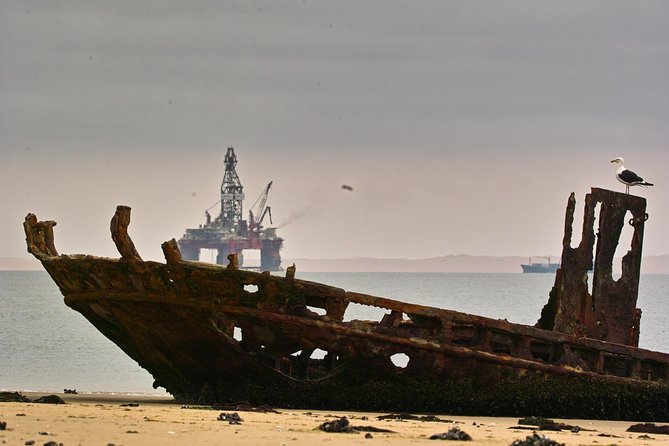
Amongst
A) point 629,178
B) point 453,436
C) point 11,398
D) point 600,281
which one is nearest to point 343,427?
point 453,436

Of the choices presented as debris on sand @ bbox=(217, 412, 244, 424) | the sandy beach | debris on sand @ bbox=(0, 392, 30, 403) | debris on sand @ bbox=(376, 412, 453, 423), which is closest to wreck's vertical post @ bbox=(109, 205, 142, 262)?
the sandy beach

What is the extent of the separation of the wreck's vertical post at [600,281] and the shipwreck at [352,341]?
0.02 metres

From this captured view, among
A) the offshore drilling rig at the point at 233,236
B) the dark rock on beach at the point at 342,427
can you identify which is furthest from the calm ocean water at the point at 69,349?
the offshore drilling rig at the point at 233,236

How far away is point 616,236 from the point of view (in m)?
16.8

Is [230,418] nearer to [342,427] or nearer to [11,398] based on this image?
[342,427]

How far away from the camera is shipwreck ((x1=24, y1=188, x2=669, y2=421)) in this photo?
48.1 feet

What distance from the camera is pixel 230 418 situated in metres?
13.0

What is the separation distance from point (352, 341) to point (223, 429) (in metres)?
3.07

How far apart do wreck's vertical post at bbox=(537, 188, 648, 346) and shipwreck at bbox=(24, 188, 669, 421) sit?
2cm

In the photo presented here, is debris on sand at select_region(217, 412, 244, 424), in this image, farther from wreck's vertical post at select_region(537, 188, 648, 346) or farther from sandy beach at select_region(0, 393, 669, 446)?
wreck's vertical post at select_region(537, 188, 648, 346)

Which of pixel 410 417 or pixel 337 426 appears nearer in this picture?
pixel 337 426

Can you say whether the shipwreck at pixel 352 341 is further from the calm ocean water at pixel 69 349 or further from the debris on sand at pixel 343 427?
the calm ocean water at pixel 69 349

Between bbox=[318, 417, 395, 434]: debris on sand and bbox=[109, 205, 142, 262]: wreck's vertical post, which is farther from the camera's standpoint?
bbox=[109, 205, 142, 262]: wreck's vertical post

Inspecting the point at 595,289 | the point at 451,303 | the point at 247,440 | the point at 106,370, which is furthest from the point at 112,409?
the point at 451,303
